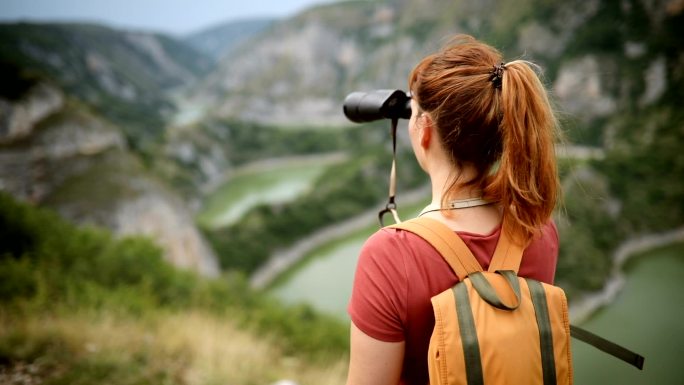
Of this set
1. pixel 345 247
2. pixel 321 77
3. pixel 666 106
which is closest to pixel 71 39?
pixel 321 77

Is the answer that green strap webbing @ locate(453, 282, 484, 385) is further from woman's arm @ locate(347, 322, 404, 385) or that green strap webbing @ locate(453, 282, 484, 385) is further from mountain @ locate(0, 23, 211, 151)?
mountain @ locate(0, 23, 211, 151)

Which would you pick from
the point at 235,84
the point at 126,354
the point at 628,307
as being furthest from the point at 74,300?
the point at 235,84

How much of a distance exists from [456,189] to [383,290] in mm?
328

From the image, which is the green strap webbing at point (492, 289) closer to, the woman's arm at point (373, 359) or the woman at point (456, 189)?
the woman at point (456, 189)

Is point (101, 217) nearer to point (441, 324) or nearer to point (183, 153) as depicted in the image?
point (441, 324)

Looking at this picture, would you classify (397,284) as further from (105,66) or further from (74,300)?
(105,66)

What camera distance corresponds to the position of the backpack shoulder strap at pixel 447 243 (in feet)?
3.38

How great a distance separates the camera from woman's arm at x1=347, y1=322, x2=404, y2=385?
3.36ft

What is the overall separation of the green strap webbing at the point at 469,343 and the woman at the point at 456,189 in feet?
0.23

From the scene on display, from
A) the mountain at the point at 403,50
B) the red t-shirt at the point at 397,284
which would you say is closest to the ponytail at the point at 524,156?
the red t-shirt at the point at 397,284

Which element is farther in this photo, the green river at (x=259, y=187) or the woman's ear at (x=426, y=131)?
the green river at (x=259, y=187)

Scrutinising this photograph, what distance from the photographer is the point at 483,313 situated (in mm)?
1000

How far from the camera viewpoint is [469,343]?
0.98 meters

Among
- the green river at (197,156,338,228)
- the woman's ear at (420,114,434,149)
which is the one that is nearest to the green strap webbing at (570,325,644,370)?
the woman's ear at (420,114,434,149)
